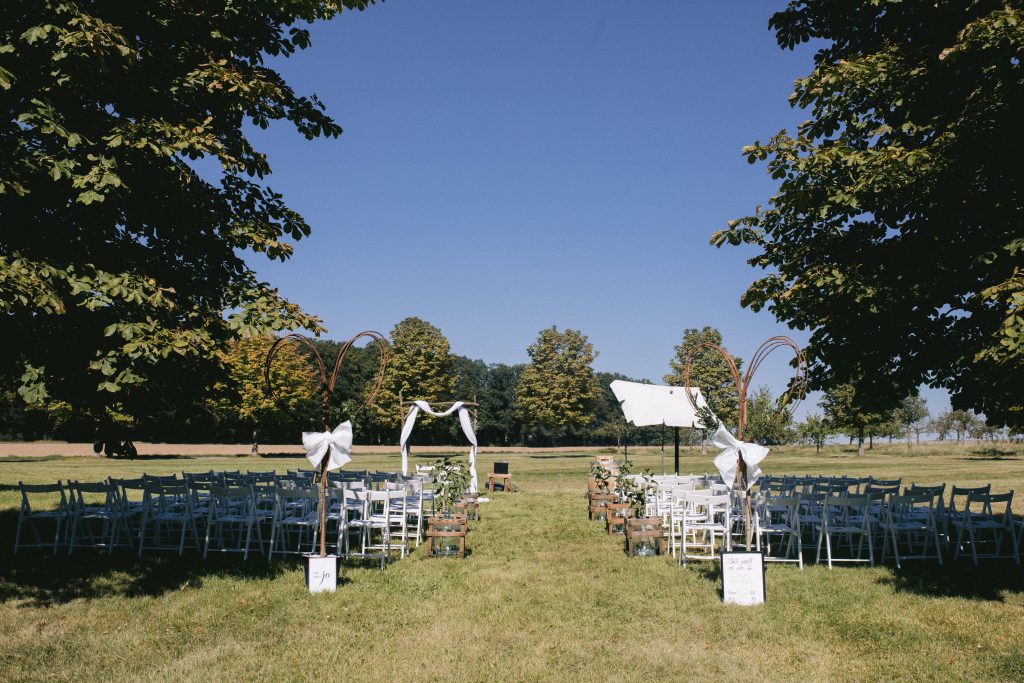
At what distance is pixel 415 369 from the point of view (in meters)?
45.9

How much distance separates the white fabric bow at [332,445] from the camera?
8.59 meters

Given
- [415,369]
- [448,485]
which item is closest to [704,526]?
[448,485]

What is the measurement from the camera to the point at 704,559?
34.2 feet

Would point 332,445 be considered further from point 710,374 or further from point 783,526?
point 710,374

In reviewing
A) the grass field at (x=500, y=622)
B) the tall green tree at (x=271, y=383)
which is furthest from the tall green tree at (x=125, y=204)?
the tall green tree at (x=271, y=383)

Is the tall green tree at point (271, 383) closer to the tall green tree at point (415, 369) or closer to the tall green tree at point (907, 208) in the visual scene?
the tall green tree at point (415, 369)

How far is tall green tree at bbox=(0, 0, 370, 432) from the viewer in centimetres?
707

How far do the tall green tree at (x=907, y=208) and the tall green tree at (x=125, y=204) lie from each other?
22.5 feet

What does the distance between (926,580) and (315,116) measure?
10.3 m

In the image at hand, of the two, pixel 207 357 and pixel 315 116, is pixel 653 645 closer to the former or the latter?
pixel 207 357

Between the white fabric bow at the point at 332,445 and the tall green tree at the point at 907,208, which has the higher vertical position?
the tall green tree at the point at 907,208

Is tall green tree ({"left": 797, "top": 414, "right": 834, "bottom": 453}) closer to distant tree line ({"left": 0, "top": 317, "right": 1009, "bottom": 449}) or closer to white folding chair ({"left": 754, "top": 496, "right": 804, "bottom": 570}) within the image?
distant tree line ({"left": 0, "top": 317, "right": 1009, "bottom": 449})

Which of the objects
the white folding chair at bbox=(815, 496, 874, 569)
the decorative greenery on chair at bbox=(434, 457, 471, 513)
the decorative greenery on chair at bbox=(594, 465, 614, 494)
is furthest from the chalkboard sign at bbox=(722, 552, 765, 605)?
the decorative greenery on chair at bbox=(594, 465, 614, 494)

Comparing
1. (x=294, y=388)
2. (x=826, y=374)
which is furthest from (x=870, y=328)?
(x=294, y=388)
